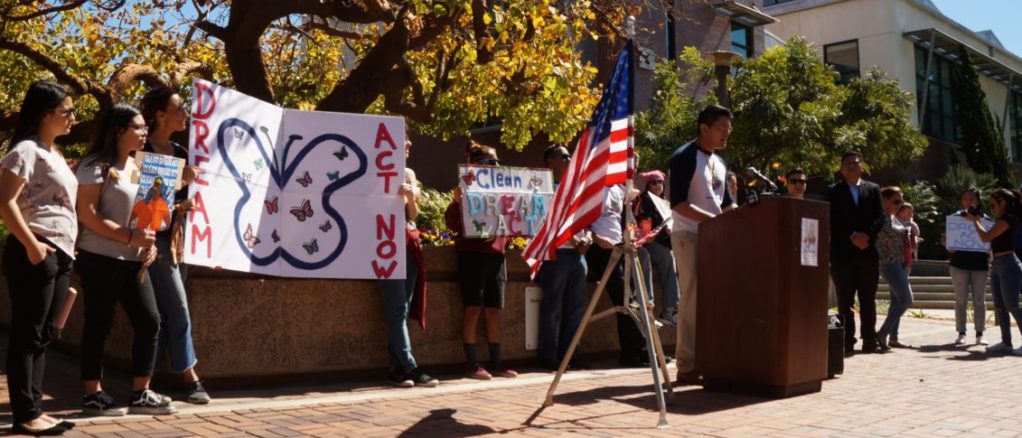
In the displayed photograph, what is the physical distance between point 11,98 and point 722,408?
17157 mm

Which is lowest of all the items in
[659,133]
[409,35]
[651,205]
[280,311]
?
[280,311]

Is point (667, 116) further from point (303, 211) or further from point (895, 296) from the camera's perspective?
point (303, 211)

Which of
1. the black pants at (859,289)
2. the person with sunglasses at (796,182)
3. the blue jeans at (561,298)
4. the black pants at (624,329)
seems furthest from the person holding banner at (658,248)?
the black pants at (859,289)

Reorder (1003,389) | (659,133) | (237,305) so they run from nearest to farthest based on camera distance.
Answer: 1. (237,305)
2. (1003,389)
3. (659,133)

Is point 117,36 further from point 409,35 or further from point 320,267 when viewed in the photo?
point 320,267

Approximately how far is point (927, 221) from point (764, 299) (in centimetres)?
3079

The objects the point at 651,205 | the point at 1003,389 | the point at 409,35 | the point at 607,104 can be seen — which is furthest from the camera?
the point at 409,35

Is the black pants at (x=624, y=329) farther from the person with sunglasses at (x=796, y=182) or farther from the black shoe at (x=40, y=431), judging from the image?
the black shoe at (x=40, y=431)

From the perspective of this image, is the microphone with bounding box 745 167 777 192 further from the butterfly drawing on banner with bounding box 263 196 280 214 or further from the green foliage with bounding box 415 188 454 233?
the green foliage with bounding box 415 188 454 233

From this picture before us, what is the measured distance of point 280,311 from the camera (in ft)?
23.3

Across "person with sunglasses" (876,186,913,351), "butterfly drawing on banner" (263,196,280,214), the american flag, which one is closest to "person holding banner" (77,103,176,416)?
"butterfly drawing on banner" (263,196,280,214)

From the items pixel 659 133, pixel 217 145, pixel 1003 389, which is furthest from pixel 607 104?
pixel 659 133

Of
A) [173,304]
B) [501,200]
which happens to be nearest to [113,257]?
[173,304]

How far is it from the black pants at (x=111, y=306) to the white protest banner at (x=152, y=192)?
0.28 meters
